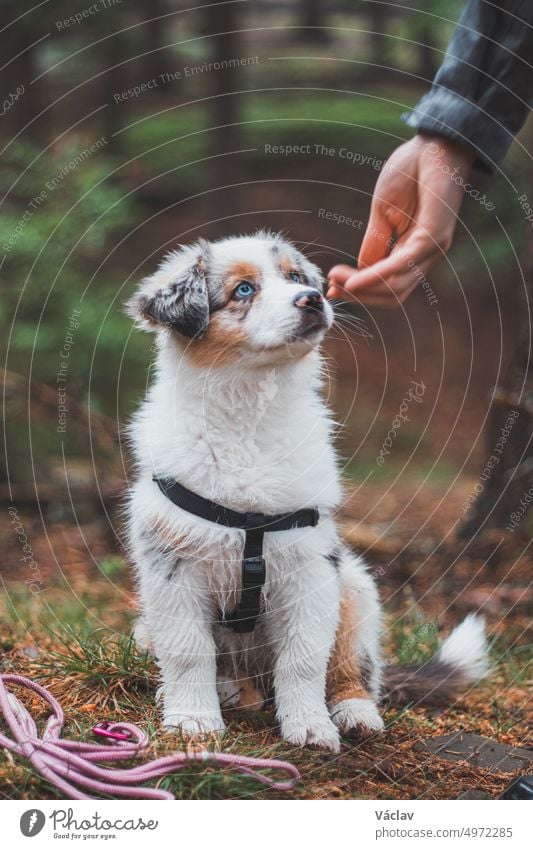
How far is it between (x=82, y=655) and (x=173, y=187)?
400 cm

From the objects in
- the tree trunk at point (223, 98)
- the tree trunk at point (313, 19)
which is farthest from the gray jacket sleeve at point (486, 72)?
the tree trunk at point (313, 19)

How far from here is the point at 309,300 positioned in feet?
9.31

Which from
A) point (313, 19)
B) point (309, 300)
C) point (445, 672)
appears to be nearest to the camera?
point (309, 300)

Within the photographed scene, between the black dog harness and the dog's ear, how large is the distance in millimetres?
499

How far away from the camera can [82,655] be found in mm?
3395

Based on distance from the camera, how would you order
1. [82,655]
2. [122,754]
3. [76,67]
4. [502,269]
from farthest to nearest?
[502,269], [76,67], [82,655], [122,754]

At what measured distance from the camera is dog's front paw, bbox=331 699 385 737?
120 inches

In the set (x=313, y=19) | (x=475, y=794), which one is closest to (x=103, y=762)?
(x=475, y=794)

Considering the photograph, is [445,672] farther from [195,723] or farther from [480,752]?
[195,723]

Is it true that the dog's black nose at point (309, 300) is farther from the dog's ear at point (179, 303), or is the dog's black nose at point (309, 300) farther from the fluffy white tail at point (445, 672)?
the fluffy white tail at point (445, 672)

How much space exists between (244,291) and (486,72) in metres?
1.07

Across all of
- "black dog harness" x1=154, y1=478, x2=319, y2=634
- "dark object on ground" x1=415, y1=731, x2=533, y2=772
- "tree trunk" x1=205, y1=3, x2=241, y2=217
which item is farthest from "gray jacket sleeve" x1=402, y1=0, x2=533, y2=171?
"tree trunk" x1=205, y1=3, x2=241, y2=217
